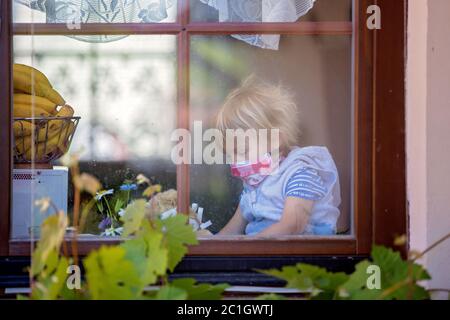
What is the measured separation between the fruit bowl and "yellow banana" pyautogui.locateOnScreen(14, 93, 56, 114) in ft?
0.15

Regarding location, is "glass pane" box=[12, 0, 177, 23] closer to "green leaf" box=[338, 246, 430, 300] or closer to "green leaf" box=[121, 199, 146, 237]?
"green leaf" box=[121, 199, 146, 237]

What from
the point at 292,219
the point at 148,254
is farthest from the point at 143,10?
the point at 148,254

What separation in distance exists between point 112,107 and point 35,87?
11.0 inches

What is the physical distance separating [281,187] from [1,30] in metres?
1.03

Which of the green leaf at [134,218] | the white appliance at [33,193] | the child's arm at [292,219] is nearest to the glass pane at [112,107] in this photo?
the white appliance at [33,193]

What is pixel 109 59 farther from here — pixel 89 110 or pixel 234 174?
pixel 234 174

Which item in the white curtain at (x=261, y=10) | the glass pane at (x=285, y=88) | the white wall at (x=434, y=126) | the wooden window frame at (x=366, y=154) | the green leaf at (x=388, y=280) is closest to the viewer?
the green leaf at (x=388, y=280)

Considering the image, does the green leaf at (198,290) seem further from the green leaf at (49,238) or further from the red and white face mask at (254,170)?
the red and white face mask at (254,170)

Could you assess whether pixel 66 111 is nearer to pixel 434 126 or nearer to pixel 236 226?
pixel 236 226

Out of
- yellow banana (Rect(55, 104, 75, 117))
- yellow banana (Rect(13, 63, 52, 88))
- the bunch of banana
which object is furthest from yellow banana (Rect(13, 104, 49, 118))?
yellow banana (Rect(55, 104, 75, 117))

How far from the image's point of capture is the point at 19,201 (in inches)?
94.3

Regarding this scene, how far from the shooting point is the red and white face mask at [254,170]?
272 centimetres
